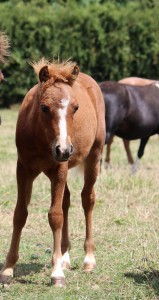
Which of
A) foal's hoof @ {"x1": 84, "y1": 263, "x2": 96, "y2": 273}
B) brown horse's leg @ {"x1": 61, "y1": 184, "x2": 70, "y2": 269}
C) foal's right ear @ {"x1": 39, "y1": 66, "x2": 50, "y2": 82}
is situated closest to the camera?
foal's right ear @ {"x1": 39, "y1": 66, "x2": 50, "y2": 82}

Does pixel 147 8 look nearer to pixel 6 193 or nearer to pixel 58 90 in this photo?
pixel 6 193

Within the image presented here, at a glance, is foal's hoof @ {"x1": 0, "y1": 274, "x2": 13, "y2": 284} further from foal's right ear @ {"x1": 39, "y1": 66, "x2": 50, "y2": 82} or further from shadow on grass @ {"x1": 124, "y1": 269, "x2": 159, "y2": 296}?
foal's right ear @ {"x1": 39, "y1": 66, "x2": 50, "y2": 82}

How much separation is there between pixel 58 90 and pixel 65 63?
19.3 inches

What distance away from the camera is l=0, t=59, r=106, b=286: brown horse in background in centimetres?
552

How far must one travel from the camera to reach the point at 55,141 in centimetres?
544

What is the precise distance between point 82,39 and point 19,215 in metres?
17.6

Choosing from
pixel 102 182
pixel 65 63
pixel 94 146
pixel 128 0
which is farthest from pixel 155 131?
Answer: pixel 128 0

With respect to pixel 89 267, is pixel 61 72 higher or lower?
higher

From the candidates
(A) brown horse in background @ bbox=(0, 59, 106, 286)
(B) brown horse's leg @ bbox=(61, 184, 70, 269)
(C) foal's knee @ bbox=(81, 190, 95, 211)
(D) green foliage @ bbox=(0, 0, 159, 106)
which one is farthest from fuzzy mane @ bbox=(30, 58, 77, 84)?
(D) green foliage @ bbox=(0, 0, 159, 106)

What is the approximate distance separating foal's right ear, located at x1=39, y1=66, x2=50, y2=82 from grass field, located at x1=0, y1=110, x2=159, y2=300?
1.60 meters

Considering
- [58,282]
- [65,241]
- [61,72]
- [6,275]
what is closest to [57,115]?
[61,72]

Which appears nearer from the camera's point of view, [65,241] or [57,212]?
[57,212]

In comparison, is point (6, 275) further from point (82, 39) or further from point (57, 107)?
point (82, 39)

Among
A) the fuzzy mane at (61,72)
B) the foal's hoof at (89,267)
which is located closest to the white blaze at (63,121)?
the fuzzy mane at (61,72)
